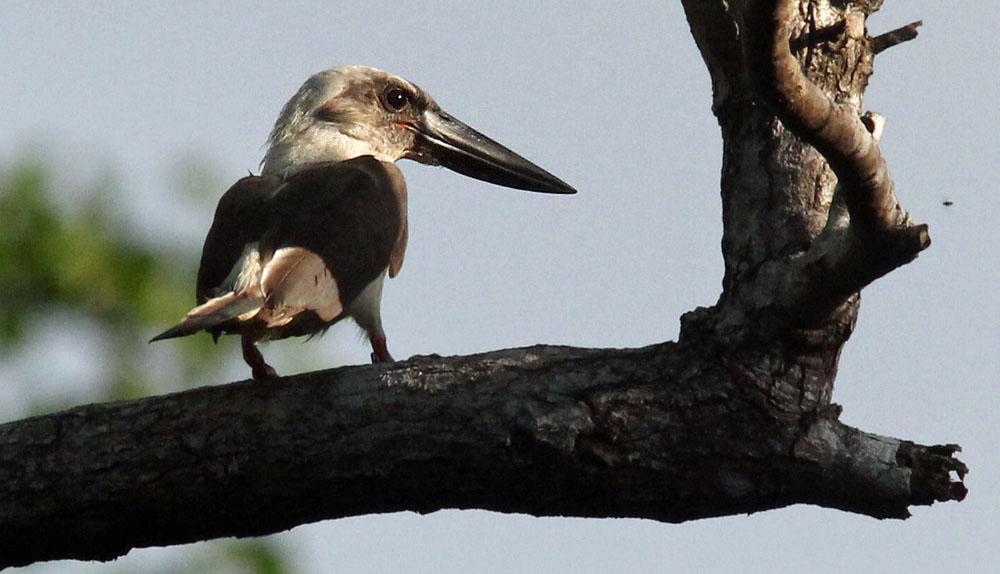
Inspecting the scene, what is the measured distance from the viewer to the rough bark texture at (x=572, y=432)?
3.29 meters

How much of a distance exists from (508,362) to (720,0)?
1096 millimetres

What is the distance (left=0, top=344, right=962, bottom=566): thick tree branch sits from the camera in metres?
3.29

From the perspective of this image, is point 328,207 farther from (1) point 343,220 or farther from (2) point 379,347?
(2) point 379,347

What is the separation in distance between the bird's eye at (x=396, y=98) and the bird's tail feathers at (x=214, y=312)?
6.69ft

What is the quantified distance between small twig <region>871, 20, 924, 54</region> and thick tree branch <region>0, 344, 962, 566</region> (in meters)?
0.92

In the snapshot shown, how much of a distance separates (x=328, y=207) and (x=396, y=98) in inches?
55.0

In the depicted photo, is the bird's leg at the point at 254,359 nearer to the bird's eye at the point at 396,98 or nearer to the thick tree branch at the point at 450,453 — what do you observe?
the thick tree branch at the point at 450,453

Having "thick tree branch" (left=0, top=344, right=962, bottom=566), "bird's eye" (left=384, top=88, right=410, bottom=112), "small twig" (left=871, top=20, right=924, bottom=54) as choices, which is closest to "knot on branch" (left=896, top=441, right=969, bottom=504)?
"thick tree branch" (left=0, top=344, right=962, bottom=566)

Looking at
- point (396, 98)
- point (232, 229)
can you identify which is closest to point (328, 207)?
point (232, 229)

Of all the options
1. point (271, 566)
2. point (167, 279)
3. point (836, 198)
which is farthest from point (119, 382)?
point (836, 198)


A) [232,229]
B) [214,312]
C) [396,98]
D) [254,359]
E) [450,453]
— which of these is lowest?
[450,453]

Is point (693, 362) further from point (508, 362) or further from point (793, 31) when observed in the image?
point (793, 31)

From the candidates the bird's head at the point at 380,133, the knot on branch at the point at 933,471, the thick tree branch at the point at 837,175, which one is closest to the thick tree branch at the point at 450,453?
the knot on branch at the point at 933,471

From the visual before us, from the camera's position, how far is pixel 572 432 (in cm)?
331
